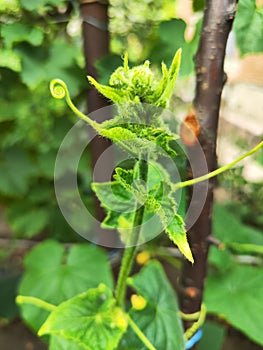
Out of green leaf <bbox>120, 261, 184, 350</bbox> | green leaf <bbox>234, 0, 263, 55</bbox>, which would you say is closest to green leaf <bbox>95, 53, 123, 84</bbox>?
green leaf <bbox>234, 0, 263, 55</bbox>

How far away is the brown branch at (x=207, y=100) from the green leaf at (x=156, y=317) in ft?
0.13

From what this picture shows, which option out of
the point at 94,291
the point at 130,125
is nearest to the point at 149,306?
the point at 94,291

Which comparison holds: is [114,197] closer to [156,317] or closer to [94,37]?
[156,317]

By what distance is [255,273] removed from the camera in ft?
2.66

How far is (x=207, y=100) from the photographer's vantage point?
0.51 m

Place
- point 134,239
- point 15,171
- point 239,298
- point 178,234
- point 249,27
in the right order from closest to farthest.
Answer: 1. point 178,234
2. point 134,239
3. point 249,27
4. point 239,298
5. point 15,171

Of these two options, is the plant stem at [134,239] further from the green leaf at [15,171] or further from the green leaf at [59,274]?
the green leaf at [15,171]

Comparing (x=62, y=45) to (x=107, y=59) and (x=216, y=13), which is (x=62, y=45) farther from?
(x=216, y=13)

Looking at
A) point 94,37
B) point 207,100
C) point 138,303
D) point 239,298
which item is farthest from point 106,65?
point 239,298

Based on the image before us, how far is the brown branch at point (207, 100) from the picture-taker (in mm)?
479

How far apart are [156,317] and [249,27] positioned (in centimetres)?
41

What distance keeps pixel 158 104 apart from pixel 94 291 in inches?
10.5

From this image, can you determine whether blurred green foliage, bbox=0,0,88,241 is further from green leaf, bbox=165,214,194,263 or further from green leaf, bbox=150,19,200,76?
green leaf, bbox=165,214,194,263

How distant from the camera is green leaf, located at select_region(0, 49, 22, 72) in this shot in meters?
0.61
